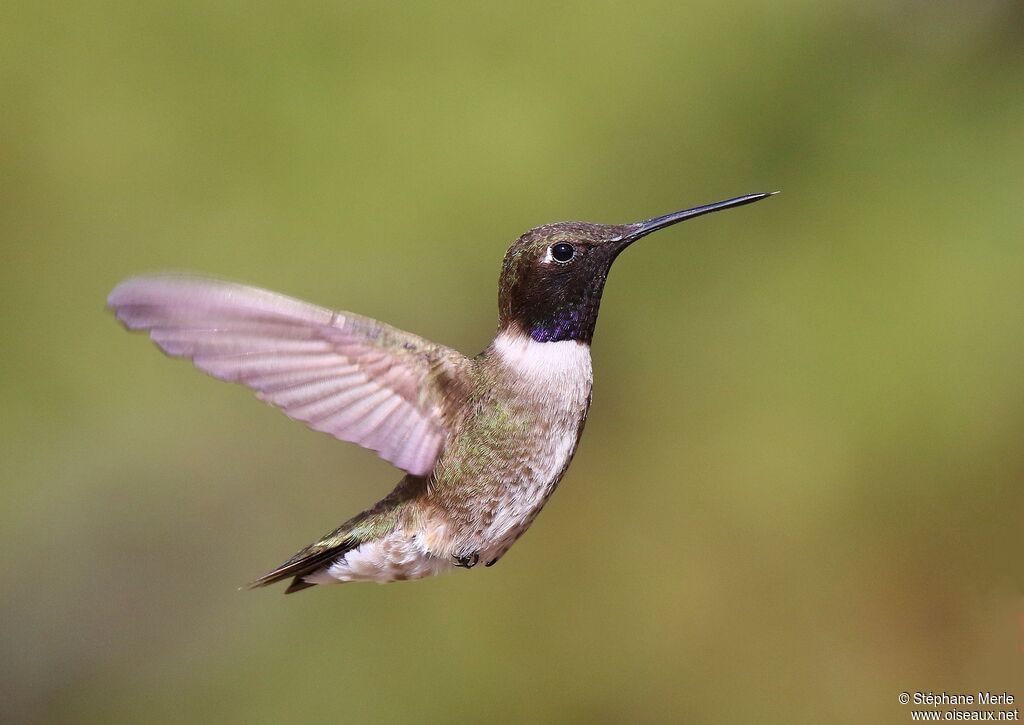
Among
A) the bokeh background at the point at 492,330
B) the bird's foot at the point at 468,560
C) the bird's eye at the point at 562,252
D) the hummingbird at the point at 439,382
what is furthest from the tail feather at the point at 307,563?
the bokeh background at the point at 492,330

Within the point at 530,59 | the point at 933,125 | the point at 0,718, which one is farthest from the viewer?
the point at 933,125

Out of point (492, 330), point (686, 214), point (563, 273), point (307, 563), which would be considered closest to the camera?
point (686, 214)

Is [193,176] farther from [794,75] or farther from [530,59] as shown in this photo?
[794,75]

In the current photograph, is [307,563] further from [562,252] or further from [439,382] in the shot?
[562,252]

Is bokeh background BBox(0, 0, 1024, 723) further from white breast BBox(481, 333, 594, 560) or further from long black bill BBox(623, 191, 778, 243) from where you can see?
long black bill BBox(623, 191, 778, 243)

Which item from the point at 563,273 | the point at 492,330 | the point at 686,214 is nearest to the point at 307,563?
the point at 563,273

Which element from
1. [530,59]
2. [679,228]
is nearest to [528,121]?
[530,59]
